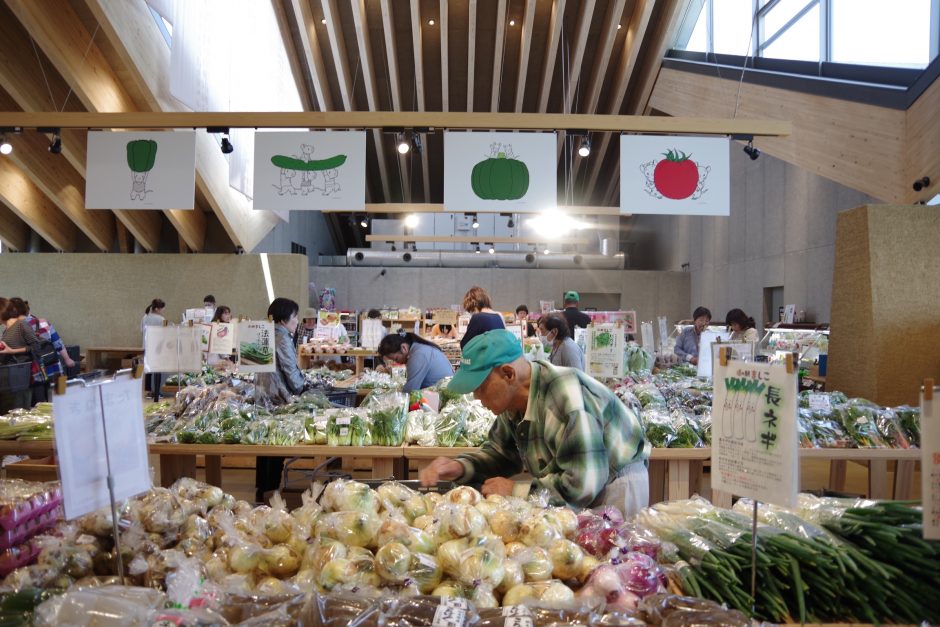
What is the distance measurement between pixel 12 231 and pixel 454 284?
9.28m

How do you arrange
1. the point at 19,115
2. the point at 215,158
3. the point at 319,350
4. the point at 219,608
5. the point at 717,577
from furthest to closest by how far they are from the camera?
1. the point at 215,158
2. the point at 319,350
3. the point at 19,115
4. the point at 717,577
5. the point at 219,608

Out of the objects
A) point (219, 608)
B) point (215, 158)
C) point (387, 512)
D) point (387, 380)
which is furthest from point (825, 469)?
point (215, 158)

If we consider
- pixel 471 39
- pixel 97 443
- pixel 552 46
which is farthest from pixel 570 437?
pixel 552 46

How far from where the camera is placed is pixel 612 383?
540cm

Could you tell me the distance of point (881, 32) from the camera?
6.43 m

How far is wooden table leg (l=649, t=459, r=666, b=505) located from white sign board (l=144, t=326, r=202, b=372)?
3080 millimetres

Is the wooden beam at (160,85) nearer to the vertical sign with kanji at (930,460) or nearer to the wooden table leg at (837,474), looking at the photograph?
the wooden table leg at (837,474)

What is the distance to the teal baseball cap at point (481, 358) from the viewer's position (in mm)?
2057

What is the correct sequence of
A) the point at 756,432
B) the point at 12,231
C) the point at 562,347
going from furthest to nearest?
the point at 12,231
the point at 562,347
the point at 756,432

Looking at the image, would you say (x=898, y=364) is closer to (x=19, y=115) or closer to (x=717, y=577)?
(x=717, y=577)

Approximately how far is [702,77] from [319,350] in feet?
24.1

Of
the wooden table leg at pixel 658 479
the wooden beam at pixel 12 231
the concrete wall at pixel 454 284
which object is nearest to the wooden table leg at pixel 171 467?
the wooden table leg at pixel 658 479

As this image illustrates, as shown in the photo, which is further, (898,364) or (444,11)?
(444,11)

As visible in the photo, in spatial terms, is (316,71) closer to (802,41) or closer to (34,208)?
(34,208)
